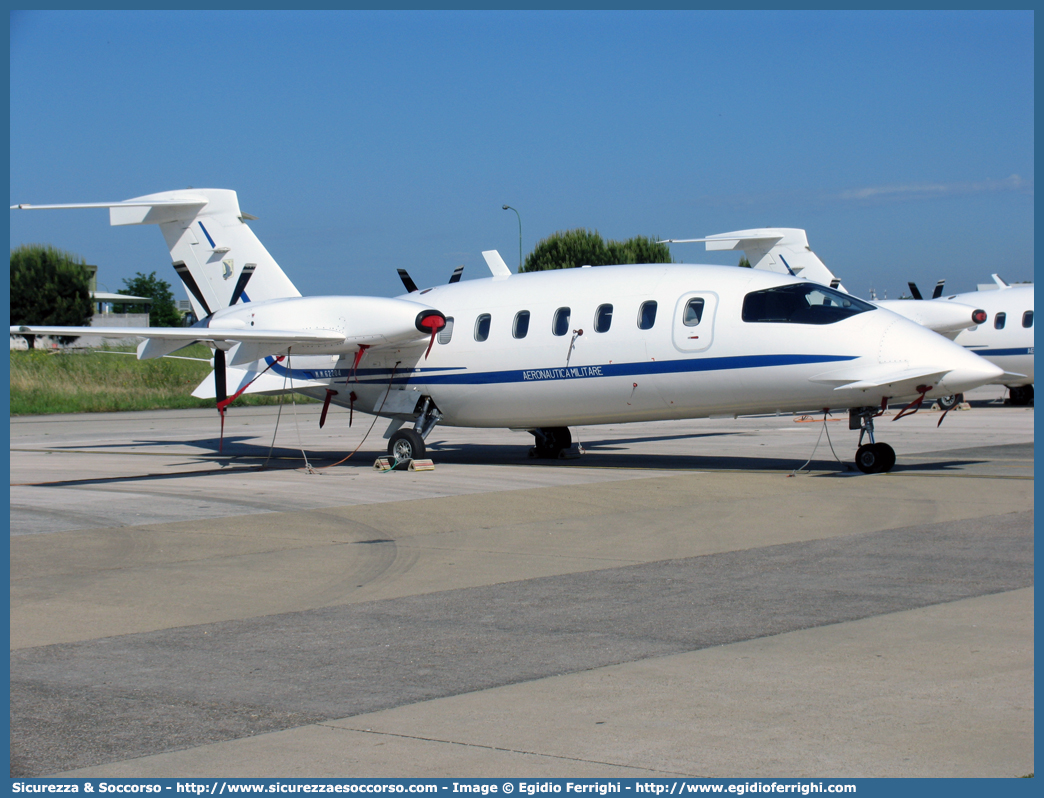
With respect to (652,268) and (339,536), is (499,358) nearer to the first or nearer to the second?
(652,268)

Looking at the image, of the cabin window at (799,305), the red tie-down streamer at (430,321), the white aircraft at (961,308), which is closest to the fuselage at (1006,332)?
the white aircraft at (961,308)

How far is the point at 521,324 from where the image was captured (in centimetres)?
1827

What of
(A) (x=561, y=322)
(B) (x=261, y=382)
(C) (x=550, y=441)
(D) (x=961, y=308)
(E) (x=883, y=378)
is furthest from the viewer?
(D) (x=961, y=308)

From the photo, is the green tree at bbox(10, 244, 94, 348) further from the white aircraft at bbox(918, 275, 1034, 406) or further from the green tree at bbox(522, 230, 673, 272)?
the white aircraft at bbox(918, 275, 1034, 406)

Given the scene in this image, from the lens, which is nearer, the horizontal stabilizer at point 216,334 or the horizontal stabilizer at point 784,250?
the horizontal stabilizer at point 216,334

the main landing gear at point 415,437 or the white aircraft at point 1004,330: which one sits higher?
the white aircraft at point 1004,330

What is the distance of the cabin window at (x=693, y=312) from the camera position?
55.0 ft

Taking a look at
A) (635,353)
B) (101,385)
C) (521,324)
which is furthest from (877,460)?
(101,385)

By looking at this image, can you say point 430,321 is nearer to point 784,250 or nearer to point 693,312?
point 693,312

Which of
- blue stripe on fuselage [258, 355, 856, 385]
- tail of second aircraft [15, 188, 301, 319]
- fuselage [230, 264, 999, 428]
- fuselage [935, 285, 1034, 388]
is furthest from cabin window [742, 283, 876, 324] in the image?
fuselage [935, 285, 1034, 388]

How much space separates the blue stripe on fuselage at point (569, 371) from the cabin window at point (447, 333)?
509mm

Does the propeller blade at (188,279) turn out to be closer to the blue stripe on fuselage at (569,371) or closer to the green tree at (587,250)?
the blue stripe on fuselage at (569,371)

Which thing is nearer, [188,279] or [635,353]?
[635,353]

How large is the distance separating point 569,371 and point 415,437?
3.08 m
